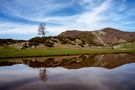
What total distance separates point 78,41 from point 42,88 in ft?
459

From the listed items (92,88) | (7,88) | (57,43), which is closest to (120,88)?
(92,88)

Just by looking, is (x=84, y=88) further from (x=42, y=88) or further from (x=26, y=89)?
(x=26, y=89)

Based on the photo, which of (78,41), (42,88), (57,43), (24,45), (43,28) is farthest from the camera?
(43,28)

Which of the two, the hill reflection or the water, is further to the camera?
the hill reflection

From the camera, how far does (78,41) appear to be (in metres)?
156

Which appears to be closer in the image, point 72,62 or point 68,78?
point 68,78

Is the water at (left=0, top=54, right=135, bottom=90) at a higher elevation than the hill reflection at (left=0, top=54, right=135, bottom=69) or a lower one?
higher

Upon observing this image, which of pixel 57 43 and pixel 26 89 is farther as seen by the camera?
pixel 57 43

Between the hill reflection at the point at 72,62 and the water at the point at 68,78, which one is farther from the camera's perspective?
the hill reflection at the point at 72,62

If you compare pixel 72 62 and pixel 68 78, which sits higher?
pixel 68 78

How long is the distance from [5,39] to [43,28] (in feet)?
94.8

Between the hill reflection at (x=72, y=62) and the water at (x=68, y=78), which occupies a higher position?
the water at (x=68, y=78)

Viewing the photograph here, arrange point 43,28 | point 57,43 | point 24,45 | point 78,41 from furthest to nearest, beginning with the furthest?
1. point 43,28
2. point 78,41
3. point 57,43
4. point 24,45

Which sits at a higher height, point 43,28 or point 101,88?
point 43,28
